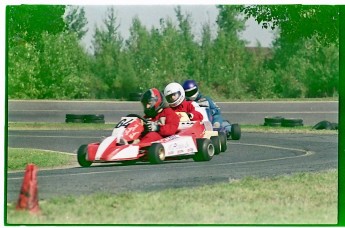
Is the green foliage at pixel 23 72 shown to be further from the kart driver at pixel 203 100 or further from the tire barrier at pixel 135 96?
the kart driver at pixel 203 100

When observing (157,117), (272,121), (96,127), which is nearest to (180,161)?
(157,117)

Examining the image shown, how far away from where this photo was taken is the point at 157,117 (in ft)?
60.0

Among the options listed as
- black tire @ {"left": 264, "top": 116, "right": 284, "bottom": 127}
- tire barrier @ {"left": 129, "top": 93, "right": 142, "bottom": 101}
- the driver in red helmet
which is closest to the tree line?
tire barrier @ {"left": 129, "top": 93, "right": 142, "bottom": 101}

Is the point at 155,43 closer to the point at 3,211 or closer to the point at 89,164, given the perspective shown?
the point at 89,164

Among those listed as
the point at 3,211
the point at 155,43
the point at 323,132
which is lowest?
the point at 3,211

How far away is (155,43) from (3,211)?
428cm

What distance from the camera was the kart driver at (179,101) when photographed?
1812 centimetres

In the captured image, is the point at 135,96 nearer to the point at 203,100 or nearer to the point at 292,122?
the point at 203,100

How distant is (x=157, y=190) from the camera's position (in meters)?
16.9

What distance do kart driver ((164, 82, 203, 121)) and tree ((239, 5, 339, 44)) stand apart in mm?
1807

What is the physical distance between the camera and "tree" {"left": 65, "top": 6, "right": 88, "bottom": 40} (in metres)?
18.1

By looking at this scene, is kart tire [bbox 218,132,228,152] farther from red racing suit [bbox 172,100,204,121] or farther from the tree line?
the tree line

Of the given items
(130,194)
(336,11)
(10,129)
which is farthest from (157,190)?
(336,11)

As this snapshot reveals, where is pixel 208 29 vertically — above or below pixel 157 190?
above
